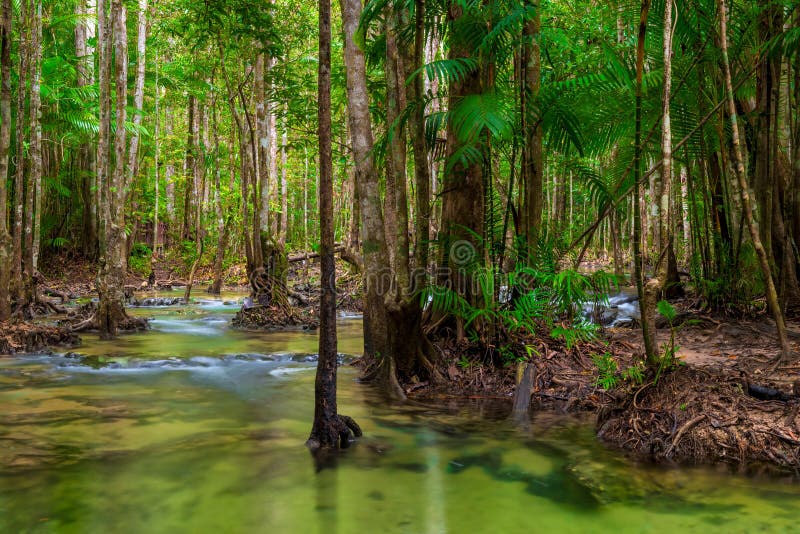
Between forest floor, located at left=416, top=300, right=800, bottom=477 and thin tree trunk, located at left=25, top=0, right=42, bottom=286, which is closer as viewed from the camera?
forest floor, located at left=416, top=300, right=800, bottom=477

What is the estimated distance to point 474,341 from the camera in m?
7.15

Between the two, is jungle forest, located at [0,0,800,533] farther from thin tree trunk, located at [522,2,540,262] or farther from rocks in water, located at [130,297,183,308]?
rocks in water, located at [130,297,183,308]

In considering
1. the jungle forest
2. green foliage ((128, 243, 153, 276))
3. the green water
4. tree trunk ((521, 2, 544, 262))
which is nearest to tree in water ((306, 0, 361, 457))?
the jungle forest

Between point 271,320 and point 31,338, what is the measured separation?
423 centimetres

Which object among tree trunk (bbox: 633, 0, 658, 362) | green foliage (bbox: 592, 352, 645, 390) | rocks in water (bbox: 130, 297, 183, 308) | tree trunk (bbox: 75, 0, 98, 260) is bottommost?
green foliage (bbox: 592, 352, 645, 390)

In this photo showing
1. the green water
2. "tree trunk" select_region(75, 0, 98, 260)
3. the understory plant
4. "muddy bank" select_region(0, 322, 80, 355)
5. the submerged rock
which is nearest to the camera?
the green water

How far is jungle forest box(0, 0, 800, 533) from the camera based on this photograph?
13.5 feet

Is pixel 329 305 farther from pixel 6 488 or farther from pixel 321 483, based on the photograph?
pixel 6 488

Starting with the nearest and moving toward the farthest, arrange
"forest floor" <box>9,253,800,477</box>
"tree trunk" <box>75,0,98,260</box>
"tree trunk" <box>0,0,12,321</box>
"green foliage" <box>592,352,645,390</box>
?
"forest floor" <box>9,253,800,477</box> < "green foliage" <box>592,352,645,390</box> < "tree trunk" <box>0,0,12,321</box> < "tree trunk" <box>75,0,98,260</box>

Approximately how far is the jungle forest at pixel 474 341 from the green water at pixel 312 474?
0.03 meters

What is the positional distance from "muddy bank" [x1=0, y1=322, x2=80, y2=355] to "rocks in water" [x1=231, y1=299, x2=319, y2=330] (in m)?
3.30

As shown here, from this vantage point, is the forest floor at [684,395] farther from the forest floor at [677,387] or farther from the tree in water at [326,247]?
the tree in water at [326,247]

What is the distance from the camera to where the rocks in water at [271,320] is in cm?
1218

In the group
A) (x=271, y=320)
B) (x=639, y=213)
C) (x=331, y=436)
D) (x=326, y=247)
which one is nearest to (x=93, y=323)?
(x=271, y=320)
